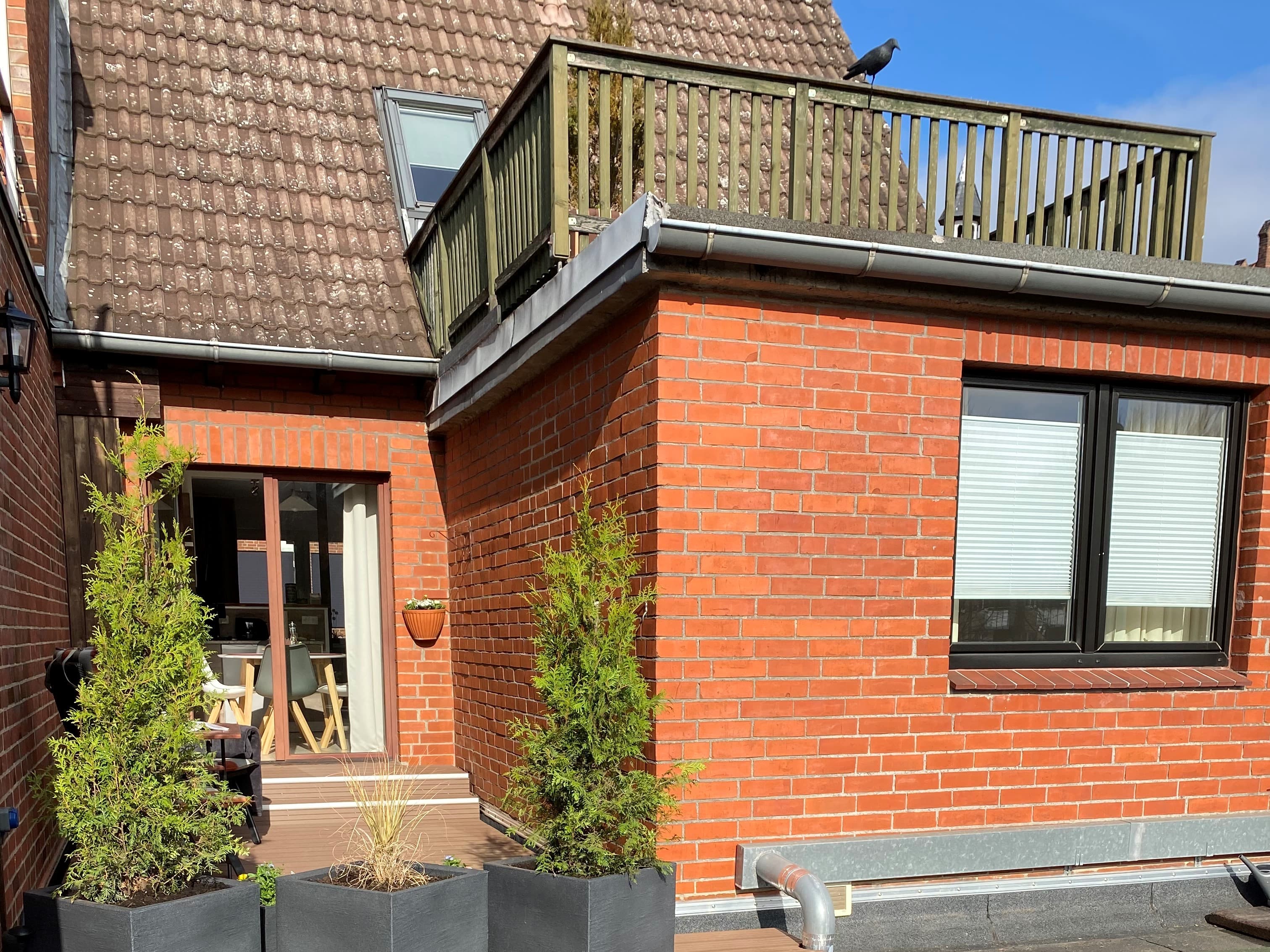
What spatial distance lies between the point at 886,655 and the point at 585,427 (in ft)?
5.88

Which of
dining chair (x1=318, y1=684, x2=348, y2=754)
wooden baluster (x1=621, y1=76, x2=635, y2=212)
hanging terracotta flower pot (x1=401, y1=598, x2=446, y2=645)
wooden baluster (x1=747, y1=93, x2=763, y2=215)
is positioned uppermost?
wooden baluster (x1=747, y1=93, x2=763, y2=215)

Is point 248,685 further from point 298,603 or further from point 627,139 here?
point 627,139

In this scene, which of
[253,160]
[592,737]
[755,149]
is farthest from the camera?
[253,160]

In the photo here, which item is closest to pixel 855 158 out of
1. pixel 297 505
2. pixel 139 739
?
pixel 139 739

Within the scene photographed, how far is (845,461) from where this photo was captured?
4.03 m

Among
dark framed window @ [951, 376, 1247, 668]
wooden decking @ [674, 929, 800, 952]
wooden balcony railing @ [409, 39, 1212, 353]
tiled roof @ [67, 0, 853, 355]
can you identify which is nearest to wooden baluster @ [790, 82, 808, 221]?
wooden balcony railing @ [409, 39, 1212, 353]

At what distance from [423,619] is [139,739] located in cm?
325

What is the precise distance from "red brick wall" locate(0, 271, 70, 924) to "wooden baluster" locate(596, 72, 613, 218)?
249cm

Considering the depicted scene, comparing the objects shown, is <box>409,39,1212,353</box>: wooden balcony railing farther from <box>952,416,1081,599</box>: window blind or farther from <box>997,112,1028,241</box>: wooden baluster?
<box>952,416,1081,599</box>: window blind

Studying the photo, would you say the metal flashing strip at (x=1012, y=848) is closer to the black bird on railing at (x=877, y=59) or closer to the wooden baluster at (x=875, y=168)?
the wooden baluster at (x=875, y=168)

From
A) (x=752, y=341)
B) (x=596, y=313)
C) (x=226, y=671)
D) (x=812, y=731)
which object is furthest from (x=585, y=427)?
(x=226, y=671)

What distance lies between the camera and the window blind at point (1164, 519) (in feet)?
15.1

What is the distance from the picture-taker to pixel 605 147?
4.01 metres

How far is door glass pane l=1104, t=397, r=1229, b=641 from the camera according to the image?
15.1ft
